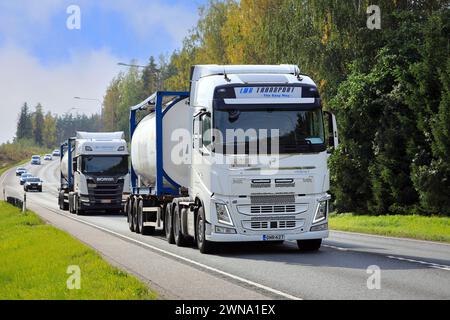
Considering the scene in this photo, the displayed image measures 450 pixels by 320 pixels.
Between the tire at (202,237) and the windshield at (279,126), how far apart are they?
1.61m

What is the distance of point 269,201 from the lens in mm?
17594

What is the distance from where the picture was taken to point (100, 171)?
41.9m

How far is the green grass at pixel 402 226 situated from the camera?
25114mm

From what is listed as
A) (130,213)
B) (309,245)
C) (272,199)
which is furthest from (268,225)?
(130,213)

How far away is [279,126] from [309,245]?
124 inches

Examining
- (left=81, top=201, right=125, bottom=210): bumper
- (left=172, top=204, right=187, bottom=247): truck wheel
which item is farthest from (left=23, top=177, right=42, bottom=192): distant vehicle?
(left=172, top=204, right=187, bottom=247): truck wheel

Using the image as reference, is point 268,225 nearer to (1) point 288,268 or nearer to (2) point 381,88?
(1) point 288,268

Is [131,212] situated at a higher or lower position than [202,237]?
lower

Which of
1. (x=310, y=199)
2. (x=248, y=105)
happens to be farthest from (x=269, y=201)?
(x=248, y=105)

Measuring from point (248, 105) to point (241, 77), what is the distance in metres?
0.97

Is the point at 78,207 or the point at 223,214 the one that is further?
the point at 78,207

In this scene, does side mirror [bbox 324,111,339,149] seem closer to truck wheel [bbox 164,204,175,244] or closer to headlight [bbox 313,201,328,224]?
headlight [bbox 313,201,328,224]
